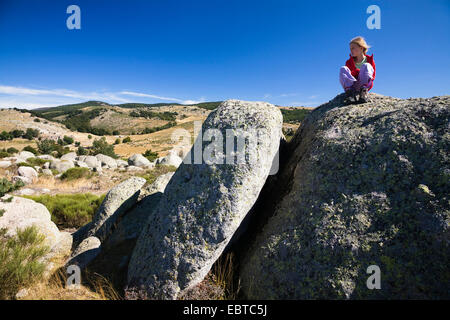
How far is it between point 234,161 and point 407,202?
2.54 metres

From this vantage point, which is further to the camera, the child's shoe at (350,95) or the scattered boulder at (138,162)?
the scattered boulder at (138,162)

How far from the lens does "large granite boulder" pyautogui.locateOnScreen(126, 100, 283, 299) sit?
11.5ft

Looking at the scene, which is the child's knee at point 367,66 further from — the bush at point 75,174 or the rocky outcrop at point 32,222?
the bush at point 75,174

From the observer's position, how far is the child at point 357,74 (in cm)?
453

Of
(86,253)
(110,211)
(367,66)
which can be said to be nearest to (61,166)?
(110,211)

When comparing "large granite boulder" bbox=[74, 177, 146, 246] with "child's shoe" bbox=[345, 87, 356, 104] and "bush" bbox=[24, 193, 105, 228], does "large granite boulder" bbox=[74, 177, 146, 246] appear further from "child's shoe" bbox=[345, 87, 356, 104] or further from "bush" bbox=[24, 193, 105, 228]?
"child's shoe" bbox=[345, 87, 356, 104]

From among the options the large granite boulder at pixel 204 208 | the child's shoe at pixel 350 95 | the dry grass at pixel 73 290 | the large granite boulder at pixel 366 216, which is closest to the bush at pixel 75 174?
the dry grass at pixel 73 290

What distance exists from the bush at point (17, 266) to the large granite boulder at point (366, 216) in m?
4.25

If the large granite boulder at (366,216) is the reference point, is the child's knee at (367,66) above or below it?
above

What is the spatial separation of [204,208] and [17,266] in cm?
397

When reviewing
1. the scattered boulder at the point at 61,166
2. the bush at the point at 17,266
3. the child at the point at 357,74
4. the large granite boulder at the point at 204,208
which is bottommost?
the bush at the point at 17,266

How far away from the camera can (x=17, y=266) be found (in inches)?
166

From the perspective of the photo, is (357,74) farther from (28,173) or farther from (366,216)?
(28,173)
